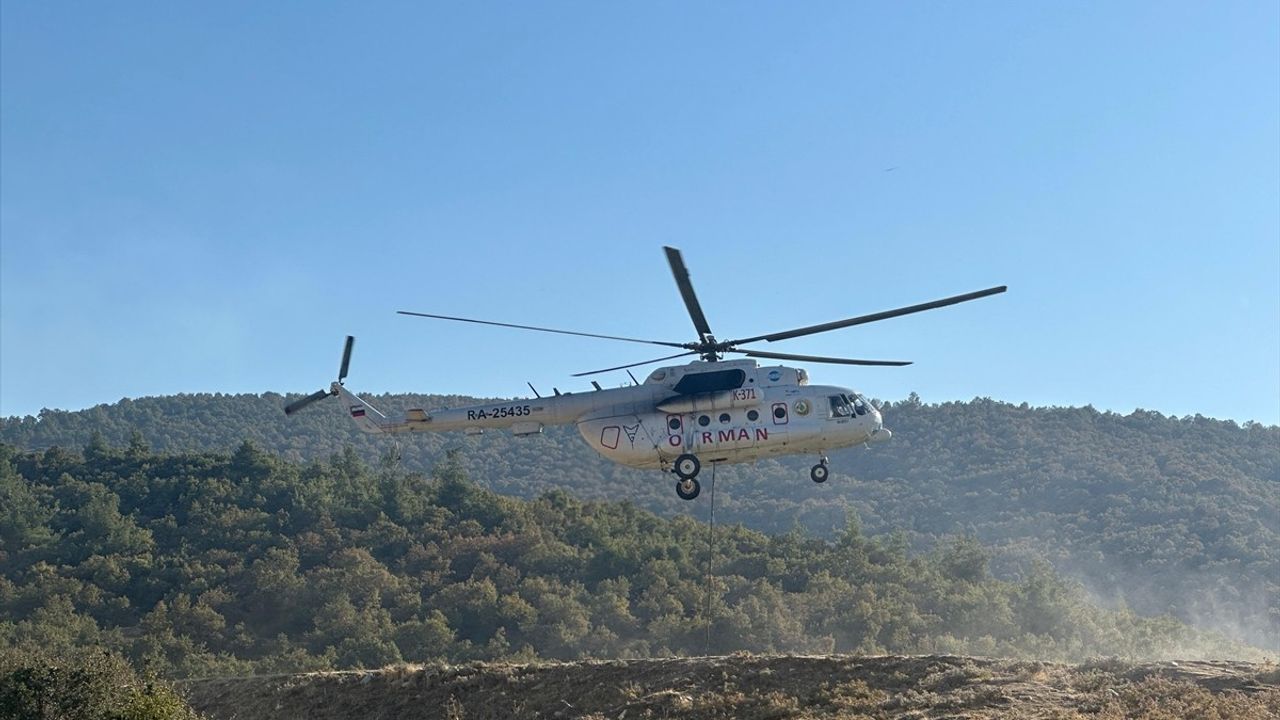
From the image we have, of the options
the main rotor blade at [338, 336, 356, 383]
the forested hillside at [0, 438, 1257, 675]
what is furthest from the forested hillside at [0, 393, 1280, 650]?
the main rotor blade at [338, 336, 356, 383]

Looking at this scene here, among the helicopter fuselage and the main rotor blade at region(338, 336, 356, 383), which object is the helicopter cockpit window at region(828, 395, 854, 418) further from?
the main rotor blade at region(338, 336, 356, 383)

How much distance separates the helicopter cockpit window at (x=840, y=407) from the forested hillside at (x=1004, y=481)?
51.8m

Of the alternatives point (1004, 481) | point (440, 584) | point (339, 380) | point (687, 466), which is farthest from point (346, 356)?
point (1004, 481)

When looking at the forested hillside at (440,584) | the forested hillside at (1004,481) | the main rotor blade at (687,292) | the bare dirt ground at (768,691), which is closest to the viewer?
the bare dirt ground at (768,691)

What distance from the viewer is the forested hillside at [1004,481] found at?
90625 mm

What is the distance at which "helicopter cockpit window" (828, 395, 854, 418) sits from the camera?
2897 centimetres

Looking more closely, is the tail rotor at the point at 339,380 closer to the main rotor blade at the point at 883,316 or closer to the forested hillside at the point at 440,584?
the main rotor blade at the point at 883,316

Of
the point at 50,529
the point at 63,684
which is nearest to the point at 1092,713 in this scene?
the point at 63,684

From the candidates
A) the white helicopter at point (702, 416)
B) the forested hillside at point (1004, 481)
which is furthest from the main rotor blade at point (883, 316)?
the forested hillside at point (1004, 481)

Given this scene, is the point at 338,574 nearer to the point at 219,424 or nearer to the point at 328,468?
the point at 328,468

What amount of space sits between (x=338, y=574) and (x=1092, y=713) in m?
51.9

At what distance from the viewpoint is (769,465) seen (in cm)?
13700

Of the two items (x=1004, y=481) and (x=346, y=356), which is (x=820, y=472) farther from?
(x=1004, y=481)

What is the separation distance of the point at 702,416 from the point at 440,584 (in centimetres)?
4180
